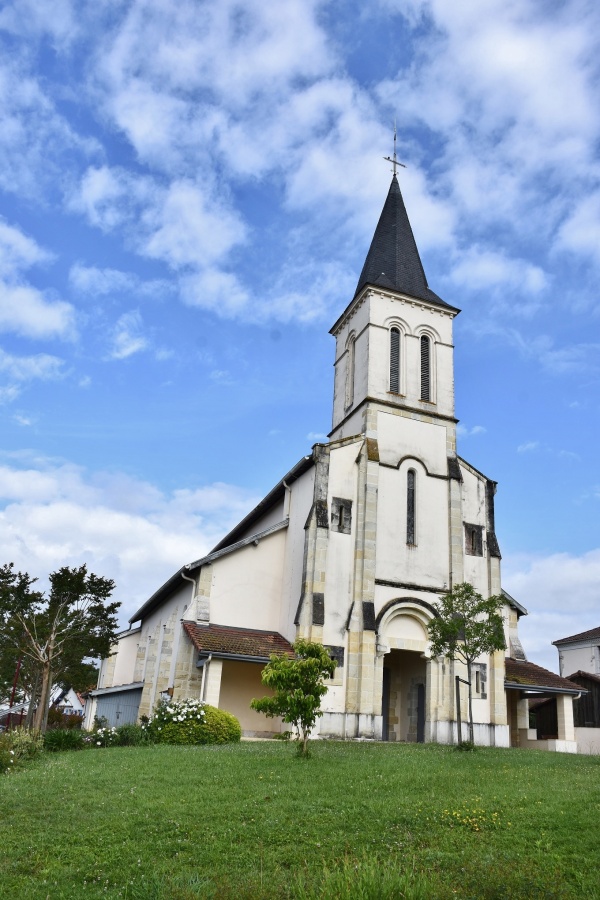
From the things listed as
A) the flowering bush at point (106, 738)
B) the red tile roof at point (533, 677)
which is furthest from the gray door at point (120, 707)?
the red tile roof at point (533, 677)

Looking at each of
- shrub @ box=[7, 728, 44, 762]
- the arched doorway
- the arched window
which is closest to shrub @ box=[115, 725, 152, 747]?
shrub @ box=[7, 728, 44, 762]

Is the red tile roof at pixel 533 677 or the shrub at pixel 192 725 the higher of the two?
the red tile roof at pixel 533 677

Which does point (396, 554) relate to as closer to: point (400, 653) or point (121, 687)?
point (400, 653)

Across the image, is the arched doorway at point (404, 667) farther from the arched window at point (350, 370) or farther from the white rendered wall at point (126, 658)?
the white rendered wall at point (126, 658)

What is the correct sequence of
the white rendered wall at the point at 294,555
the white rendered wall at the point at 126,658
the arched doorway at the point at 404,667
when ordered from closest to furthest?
1. the arched doorway at the point at 404,667
2. the white rendered wall at the point at 294,555
3. the white rendered wall at the point at 126,658

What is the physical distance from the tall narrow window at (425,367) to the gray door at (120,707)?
56.2 feet

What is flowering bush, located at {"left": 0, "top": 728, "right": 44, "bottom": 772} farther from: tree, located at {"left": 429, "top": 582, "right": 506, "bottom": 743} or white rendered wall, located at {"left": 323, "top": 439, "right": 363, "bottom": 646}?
tree, located at {"left": 429, "top": 582, "right": 506, "bottom": 743}

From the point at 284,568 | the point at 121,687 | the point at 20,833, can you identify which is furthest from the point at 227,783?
the point at 121,687

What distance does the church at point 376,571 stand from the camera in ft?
75.2

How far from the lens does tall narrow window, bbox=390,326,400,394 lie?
92.1 feet

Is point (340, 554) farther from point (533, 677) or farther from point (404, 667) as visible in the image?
point (533, 677)

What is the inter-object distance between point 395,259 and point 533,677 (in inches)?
687

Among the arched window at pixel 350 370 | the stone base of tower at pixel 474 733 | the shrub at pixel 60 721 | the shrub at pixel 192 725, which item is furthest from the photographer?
the shrub at pixel 60 721

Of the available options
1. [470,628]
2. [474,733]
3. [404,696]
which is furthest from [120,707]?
[470,628]
